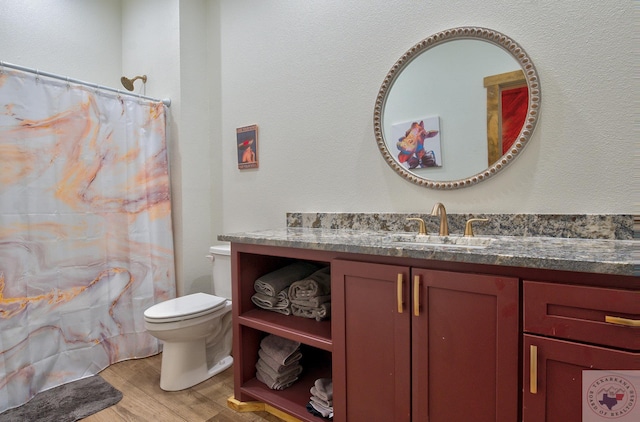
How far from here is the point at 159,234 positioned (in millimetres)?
2266

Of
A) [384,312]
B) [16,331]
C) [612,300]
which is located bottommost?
[16,331]

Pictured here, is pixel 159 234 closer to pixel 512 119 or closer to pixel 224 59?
pixel 224 59

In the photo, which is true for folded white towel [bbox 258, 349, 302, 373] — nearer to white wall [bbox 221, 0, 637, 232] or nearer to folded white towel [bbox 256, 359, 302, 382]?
folded white towel [bbox 256, 359, 302, 382]

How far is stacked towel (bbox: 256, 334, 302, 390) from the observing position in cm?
161

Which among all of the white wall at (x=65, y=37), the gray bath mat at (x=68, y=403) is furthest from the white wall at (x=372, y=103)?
the gray bath mat at (x=68, y=403)

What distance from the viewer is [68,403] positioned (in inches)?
64.7

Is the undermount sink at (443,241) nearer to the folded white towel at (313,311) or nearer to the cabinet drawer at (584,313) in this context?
the cabinet drawer at (584,313)

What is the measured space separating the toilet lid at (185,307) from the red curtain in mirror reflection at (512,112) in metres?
1.76

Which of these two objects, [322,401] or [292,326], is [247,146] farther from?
[322,401]

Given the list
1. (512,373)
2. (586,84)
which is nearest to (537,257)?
(512,373)

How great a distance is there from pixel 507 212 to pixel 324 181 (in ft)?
3.22

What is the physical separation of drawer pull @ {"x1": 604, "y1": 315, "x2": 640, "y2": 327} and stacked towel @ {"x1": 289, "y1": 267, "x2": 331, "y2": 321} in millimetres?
1055

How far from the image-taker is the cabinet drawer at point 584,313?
786mm

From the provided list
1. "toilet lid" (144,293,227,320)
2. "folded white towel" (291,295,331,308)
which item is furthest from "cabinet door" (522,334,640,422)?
"toilet lid" (144,293,227,320)
